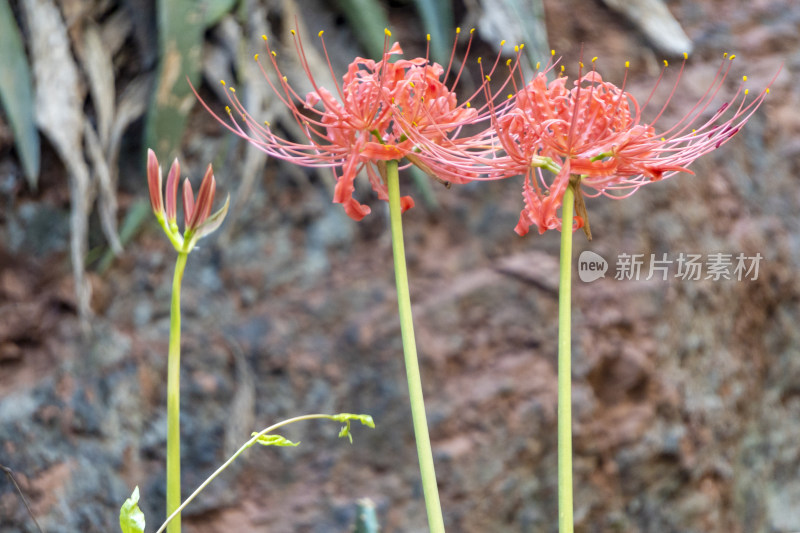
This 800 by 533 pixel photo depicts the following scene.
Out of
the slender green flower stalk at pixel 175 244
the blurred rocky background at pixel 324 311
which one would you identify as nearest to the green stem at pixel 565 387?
the slender green flower stalk at pixel 175 244

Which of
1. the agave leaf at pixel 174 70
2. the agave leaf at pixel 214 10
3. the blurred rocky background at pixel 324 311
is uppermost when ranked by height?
the agave leaf at pixel 214 10

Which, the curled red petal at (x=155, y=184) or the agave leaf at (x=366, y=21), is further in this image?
the agave leaf at (x=366, y=21)

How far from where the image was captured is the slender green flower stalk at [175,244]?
0.31 metres

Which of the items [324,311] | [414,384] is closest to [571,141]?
[414,384]

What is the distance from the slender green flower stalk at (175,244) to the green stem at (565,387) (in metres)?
0.16

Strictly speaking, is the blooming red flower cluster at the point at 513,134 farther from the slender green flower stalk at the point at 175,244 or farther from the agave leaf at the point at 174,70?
the agave leaf at the point at 174,70

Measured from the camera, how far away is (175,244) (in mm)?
326

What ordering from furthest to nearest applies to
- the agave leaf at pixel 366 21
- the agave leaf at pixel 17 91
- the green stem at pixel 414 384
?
the agave leaf at pixel 366 21 < the agave leaf at pixel 17 91 < the green stem at pixel 414 384

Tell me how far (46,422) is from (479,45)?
77 centimetres

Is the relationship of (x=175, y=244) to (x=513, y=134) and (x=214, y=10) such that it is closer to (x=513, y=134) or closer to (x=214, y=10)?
(x=513, y=134)

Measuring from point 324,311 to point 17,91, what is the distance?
1.48 feet

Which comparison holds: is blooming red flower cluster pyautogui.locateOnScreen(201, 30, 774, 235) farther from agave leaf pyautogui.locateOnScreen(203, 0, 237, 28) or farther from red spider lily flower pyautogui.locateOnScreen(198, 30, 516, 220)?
agave leaf pyautogui.locateOnScreen(203, 0, 237, 28)

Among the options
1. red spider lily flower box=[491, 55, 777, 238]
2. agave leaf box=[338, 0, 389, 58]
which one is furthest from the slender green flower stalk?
agave leaf box=[338, 0, 389, 58]

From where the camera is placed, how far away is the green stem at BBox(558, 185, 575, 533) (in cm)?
30
